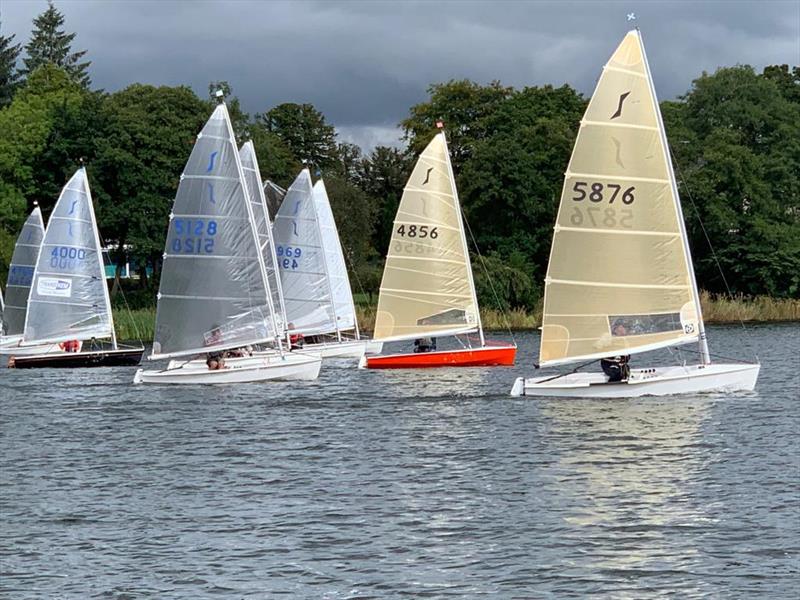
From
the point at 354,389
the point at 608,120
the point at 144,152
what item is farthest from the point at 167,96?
the point at 608,120

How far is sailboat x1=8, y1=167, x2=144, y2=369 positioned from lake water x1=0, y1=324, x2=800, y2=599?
1454 centimetres

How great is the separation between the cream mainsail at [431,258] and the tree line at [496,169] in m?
34.0

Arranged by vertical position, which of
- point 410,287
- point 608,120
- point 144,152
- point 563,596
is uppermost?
point 144,152

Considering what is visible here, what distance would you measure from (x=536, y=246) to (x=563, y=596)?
75.1m

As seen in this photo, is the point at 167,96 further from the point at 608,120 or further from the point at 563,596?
the point at 563,596

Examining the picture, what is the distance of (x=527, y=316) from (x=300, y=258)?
2577 centimetres

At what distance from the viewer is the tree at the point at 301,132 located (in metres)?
115

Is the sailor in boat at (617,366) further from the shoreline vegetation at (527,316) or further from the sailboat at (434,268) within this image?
the shoreline vegetation at (527,316)

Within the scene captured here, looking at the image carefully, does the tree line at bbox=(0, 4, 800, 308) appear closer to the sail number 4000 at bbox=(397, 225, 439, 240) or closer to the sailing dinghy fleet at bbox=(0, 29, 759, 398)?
the sailing dinghy fleet at bbox=(0, 29, 759, 398)

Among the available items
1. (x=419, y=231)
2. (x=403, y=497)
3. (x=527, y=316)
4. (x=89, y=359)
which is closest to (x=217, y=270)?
(x=419, y=231)

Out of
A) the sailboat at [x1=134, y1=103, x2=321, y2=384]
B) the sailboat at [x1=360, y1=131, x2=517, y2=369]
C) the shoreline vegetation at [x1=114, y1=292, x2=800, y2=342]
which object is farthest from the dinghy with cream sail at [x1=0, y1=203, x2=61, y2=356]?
the sailboat at [x1=134, y1=103, x2=321, y2=384]

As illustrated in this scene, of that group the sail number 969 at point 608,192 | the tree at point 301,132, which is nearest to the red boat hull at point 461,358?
the sail number 969 at point 608,192

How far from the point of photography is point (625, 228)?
112ft

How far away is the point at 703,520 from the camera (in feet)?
68.4
